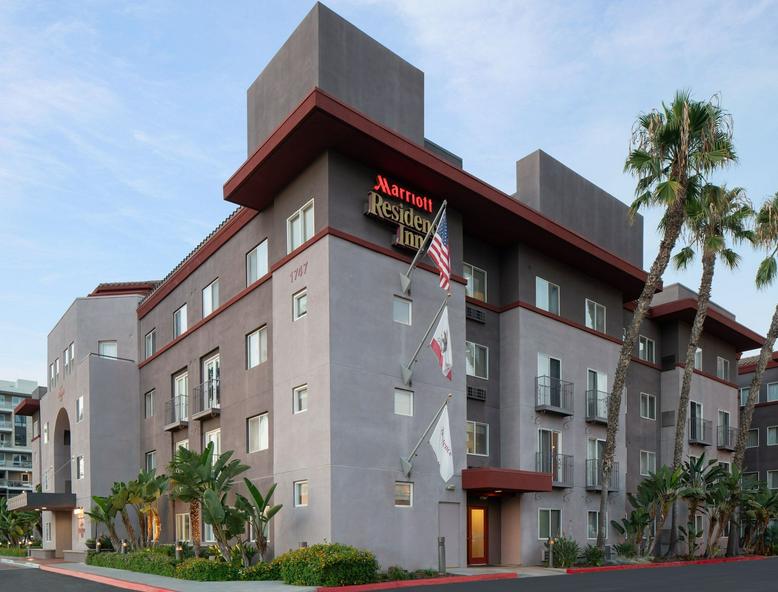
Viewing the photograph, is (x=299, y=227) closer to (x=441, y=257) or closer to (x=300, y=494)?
(x=441, y=257)

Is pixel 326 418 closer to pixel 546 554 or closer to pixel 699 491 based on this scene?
pixel 546 554

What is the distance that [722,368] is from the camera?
44875 millimetres

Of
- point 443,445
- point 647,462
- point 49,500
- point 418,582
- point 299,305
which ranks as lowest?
point 49,500

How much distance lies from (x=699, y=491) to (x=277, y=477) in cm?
1800

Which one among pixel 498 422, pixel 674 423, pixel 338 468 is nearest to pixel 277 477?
pixel 338 468

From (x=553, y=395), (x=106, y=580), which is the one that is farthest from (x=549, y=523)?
(x=106, y=580)

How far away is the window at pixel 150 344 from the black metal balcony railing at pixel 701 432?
89.0 feet

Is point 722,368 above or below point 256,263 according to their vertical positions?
below

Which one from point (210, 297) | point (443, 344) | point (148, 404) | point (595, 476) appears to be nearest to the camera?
point (443, 344)

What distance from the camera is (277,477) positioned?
2475 centimetres

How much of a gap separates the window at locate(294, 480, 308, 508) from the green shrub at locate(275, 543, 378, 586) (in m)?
2.22

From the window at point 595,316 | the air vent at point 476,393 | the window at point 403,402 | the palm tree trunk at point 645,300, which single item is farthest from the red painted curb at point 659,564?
the window at point 595,316

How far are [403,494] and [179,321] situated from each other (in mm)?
16567

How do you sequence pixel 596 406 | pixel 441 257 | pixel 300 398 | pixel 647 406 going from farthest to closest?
pixel 647 406 < pixel 596 406 < pixel 300 398 < pixel 441 257
